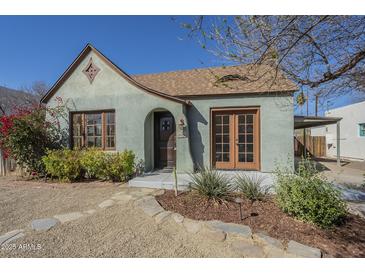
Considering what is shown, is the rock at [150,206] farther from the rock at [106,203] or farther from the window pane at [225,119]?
the window pane at [225,119]

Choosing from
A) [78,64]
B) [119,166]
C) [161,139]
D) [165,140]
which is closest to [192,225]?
[119,166]

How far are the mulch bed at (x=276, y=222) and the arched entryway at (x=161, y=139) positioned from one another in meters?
3.26

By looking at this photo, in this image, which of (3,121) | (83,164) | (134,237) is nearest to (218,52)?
(134,237)

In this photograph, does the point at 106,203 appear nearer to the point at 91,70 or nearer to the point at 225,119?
the point at 225,119

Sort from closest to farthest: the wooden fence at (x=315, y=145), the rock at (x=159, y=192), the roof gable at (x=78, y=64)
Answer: the rock at (x=159, y=192)
the roof gable at (x=78, y=64)
the wooden fence at (x=315, y=145)

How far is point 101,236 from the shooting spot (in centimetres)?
341

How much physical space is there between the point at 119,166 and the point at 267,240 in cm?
499

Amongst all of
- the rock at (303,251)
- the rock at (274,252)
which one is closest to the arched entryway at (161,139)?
the rock at (274,252)

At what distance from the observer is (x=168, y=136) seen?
27.7ft

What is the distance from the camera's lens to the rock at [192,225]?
3.61 meters

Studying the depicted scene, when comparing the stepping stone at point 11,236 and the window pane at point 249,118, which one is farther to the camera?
the window pane at point 249,118

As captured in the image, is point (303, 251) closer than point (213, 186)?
Yes

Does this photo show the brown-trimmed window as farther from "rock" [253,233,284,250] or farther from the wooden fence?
the wooden fence

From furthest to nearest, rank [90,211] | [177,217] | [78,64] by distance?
[78,64], [90,211], [177,217]
